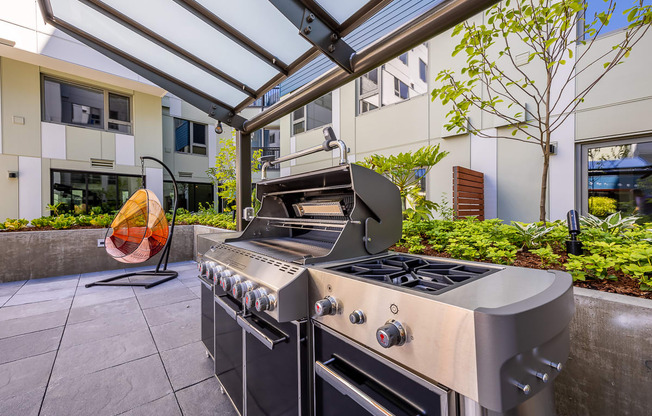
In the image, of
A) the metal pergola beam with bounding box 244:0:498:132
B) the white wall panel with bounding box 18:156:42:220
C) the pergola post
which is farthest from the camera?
the white wall panel with bounding box 18:156:42:220

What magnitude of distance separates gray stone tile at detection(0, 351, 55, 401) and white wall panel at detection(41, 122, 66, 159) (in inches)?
284

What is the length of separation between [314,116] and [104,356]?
750cm

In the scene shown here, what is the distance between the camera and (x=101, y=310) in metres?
3.16

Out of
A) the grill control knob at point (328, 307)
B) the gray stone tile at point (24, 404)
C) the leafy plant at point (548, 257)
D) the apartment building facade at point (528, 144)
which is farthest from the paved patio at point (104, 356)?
the apartment building facade at point (528, 144)

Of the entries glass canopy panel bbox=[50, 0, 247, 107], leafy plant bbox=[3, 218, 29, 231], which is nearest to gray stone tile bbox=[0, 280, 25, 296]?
leafy plant bbox=[3, 218, 29, 231]

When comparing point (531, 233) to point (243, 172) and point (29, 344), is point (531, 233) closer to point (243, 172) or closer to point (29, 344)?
point (243, 172)

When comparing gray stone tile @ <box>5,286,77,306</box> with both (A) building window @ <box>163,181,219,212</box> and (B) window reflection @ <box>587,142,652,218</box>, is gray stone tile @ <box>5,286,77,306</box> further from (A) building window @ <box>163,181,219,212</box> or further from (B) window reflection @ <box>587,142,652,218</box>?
(B) window reflection @ <box>587,142,652,218</box>

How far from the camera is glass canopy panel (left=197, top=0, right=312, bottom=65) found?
1.79m

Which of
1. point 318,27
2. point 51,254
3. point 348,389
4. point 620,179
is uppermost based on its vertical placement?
point 318,27

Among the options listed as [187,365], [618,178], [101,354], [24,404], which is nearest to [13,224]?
[101,354]

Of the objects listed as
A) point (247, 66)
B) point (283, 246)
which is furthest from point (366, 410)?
point (247, 66)

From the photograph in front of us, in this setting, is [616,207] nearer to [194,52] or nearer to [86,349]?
[194,52]

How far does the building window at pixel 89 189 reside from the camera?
7204 mm

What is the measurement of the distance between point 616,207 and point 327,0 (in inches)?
181
